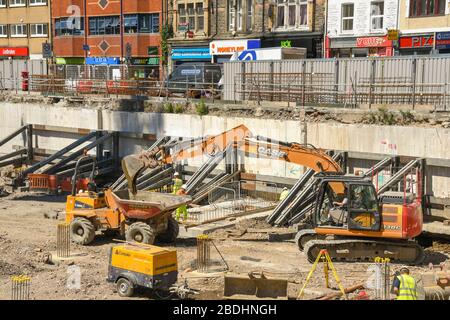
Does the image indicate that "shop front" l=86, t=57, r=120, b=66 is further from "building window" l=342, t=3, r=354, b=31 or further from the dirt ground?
the dirt ground

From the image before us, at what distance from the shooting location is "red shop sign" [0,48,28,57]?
61.1 metres

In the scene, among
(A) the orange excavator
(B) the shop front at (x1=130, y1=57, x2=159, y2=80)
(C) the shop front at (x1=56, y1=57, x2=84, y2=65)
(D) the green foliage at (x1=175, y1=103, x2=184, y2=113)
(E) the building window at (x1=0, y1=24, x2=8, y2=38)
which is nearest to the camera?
(A) the orange excavator

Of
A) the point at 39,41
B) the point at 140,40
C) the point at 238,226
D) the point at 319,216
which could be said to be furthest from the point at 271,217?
the point at 39,41

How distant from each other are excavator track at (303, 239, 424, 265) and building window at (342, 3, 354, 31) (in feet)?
72.2

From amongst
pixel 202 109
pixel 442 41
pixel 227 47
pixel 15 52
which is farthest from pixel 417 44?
pixel 15 52

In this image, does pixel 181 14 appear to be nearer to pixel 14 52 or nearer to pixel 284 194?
pixel 14 52

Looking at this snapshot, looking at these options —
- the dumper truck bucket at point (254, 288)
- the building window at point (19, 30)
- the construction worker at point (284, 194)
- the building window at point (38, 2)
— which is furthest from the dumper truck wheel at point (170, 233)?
the building window at point (19, 30)

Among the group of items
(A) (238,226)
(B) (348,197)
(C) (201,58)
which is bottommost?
(A) (238,226)

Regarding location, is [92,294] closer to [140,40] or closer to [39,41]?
[140,40]

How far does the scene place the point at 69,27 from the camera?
5684 centimetres

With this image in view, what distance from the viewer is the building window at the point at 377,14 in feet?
Answer: 121

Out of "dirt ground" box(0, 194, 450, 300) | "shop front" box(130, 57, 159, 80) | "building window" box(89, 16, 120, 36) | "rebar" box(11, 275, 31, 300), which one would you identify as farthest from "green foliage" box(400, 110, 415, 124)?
"building window" box(89, 16, 120, 36)

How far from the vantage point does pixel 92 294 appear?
16094mm

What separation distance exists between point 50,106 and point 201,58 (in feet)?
44.2
